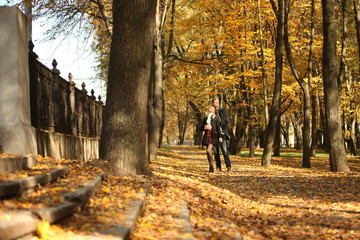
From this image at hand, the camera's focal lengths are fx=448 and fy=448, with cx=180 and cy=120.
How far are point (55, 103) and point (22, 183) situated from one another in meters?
6.64

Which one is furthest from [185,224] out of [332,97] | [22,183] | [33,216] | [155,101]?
[155,101]

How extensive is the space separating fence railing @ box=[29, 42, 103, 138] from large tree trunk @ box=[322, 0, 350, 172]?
7.88 meters

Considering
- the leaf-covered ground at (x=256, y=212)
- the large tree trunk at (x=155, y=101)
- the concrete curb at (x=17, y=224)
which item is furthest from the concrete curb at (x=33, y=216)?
the large tree trunk at (x=155, y=101)

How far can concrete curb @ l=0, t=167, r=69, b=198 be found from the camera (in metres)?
4.11

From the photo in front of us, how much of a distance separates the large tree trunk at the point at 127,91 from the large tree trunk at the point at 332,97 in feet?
26.1

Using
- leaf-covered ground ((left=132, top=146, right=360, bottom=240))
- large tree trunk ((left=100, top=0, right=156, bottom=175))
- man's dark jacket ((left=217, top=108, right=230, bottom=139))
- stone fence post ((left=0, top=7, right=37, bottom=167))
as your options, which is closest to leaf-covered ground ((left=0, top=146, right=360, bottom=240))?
leaf-covered ground ((left=132, top=146, right=360, bottom=240))

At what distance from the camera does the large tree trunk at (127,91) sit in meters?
8.12

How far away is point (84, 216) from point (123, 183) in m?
2.64

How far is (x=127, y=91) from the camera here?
321 inches

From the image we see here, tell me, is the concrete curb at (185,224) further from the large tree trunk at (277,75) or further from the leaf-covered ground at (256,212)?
A: the large tree trunk at (277,75)

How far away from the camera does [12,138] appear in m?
6.91

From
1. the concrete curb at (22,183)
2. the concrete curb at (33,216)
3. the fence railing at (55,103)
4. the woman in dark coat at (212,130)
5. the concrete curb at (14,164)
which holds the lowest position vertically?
the concrete curb at (33,216)

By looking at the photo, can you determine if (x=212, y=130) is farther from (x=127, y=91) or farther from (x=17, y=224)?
(x=17, y=224)

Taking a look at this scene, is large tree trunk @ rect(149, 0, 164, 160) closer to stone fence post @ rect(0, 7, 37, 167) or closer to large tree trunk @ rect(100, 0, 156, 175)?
large tree trunk @ rect(100, 0, 156, 175)
